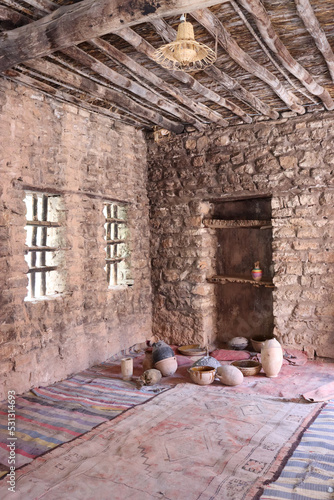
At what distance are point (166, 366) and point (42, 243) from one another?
1.99 meters

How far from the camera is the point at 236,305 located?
5910 mm

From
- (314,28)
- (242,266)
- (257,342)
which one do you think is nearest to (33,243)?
(242,266)

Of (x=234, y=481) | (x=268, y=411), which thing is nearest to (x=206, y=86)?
(x=268, y=411)

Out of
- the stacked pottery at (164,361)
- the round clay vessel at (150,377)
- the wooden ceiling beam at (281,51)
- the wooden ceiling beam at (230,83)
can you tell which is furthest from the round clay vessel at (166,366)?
the wooden ceiling beam at (281,51)

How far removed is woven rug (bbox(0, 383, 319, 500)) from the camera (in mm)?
2518

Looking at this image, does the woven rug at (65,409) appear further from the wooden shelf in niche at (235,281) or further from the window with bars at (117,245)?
the wooden shelf in niche at (235,281)

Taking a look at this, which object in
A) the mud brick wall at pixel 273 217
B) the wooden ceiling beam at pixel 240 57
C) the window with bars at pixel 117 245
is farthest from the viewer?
the window with bars at pixel 117 245

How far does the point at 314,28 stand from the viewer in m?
3.14

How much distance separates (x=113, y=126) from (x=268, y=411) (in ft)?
13.1

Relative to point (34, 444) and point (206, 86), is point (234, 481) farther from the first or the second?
point (206, 86)

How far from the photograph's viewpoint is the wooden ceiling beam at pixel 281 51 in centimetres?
286

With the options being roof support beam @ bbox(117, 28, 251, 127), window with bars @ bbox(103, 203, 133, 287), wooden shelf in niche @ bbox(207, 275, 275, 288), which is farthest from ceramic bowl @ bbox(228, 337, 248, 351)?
roof support beam @ bbox(117, 28, 251, 127)

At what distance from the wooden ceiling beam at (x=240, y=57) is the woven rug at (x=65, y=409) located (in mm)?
3317

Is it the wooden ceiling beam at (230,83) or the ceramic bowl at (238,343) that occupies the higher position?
the wooden ceiling beam at (230,83)
